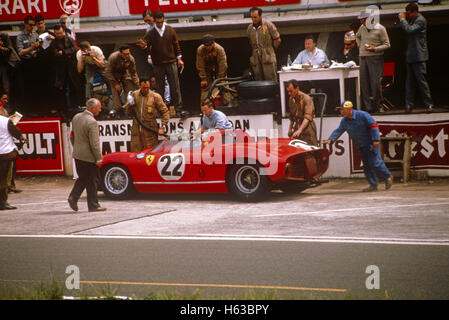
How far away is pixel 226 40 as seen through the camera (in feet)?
59.7

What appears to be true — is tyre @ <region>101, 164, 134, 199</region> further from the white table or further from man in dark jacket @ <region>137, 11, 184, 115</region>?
the white table

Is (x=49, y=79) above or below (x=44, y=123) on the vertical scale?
above

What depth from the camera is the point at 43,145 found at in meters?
17.6

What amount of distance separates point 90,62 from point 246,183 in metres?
5.85

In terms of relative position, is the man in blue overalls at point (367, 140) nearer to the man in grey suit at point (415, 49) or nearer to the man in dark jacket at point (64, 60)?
the man in grey suit at point (415, 49)

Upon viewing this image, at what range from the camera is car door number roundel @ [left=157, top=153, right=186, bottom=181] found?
13086mm

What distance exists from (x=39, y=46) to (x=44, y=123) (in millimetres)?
1987

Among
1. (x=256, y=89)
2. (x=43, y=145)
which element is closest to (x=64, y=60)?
(x=43, y=145)

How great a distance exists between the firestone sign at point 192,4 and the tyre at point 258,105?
9.49ft

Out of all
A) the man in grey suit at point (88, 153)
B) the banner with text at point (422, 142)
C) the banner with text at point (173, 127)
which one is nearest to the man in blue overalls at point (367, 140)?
the banner with text at point (422, 142)

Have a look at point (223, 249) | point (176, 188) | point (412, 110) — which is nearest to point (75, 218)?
point (176, 188)

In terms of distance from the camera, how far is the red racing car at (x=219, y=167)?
40.7ft
